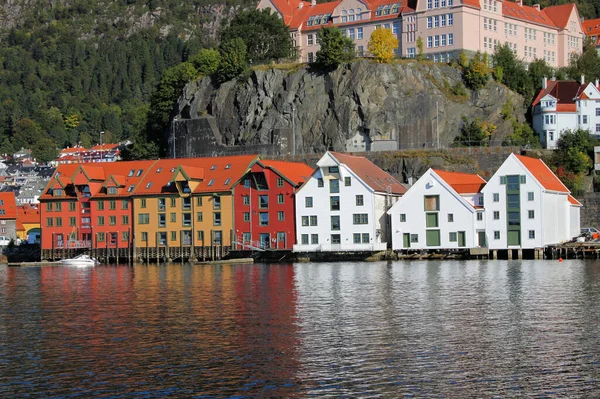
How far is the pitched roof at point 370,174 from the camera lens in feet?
348

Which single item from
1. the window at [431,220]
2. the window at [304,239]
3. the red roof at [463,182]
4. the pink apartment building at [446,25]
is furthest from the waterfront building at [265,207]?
the pink apartment building at [446,25]

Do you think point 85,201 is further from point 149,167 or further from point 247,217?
point 247,217

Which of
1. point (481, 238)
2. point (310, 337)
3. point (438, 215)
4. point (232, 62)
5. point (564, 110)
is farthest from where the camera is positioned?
point (232, 62)

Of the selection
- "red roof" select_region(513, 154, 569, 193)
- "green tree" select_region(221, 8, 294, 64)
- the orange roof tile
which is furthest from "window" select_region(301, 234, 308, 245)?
"green tree" select_region(221, 8, 294, 64)

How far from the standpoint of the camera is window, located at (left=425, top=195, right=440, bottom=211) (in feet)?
333

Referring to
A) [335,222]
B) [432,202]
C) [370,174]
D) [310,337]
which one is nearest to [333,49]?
[370,174]

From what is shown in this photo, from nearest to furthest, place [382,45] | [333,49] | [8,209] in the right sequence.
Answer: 1. [333,49]
2. [382,45]
3. [8,209]

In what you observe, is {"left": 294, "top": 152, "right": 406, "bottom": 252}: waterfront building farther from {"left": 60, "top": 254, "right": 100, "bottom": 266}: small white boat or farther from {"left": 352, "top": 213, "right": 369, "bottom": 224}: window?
{"left": 60, "top": 254, "right": 100, "bottom": 266}: small white boat

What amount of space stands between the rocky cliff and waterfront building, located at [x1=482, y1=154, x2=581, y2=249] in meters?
24.0

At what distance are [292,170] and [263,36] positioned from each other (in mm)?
34659

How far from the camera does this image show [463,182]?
4126 inches

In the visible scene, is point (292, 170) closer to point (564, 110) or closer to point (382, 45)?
point (382, 45)

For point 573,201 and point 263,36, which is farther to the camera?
point 263,36

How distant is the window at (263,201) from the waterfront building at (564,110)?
119 ft
